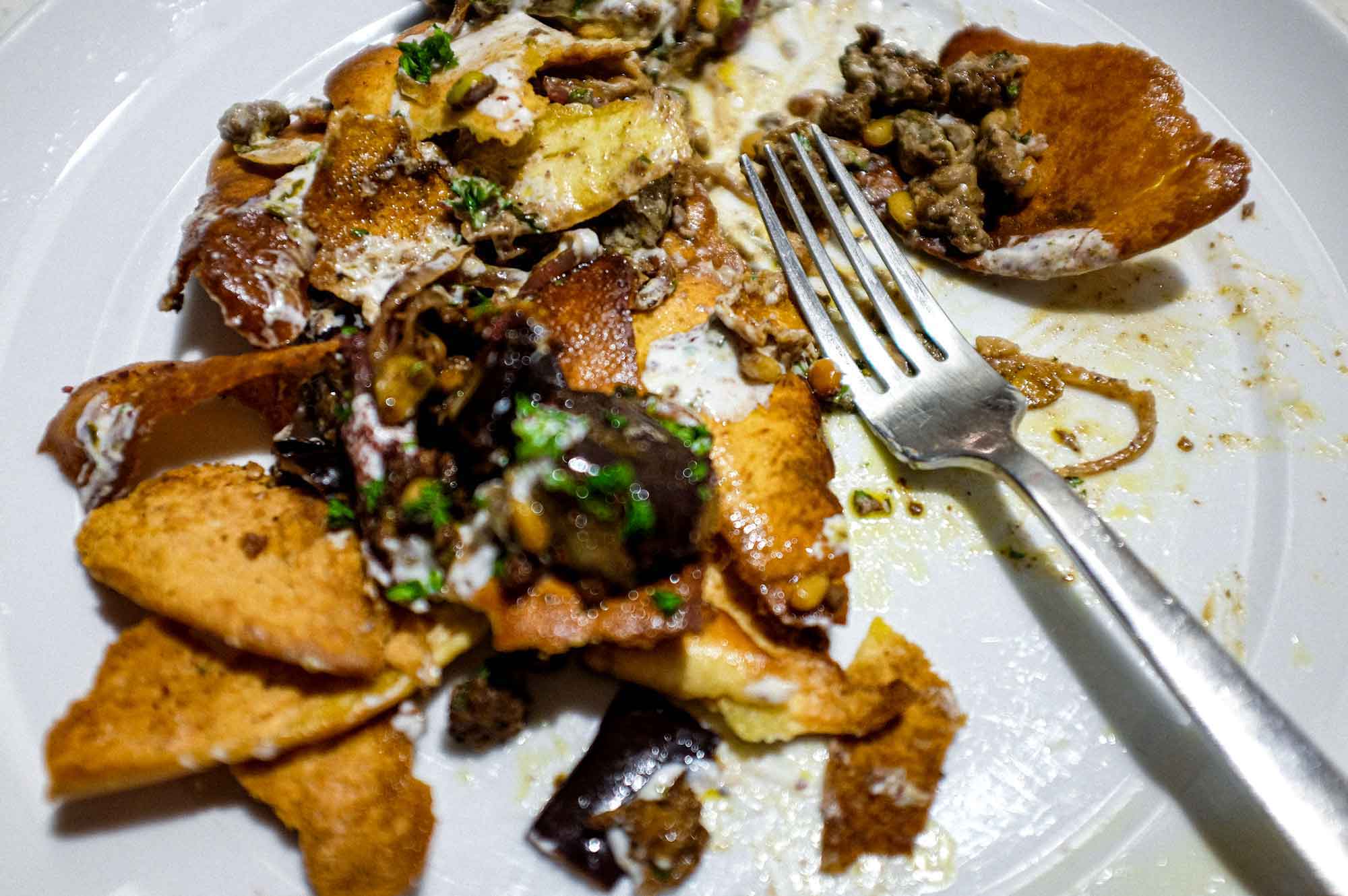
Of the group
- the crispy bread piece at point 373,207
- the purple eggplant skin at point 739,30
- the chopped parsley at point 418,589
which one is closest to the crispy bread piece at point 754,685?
the chopped parsley at point 418,589

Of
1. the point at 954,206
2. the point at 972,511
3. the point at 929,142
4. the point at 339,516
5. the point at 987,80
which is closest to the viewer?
the point at 339,516

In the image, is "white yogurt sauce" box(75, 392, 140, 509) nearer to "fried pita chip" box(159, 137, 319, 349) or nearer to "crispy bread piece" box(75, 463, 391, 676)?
"crispy bread piece" box(75, 463, 391, 676)

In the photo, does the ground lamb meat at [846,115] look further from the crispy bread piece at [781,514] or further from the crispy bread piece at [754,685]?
the crispy bread piece at [754,685]

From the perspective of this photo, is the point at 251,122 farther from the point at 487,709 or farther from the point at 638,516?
the point at 487,709


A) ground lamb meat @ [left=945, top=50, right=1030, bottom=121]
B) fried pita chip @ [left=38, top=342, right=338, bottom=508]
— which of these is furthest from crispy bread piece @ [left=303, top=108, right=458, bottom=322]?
ground lamb meat @ [left=945, top=50, right=1030, bottom=121]

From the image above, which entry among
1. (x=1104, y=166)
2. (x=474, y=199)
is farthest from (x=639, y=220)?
(x=1104, y=166)

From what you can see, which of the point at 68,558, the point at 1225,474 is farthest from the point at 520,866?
the point at 1225,474

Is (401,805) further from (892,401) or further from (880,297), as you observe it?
(880,297)
